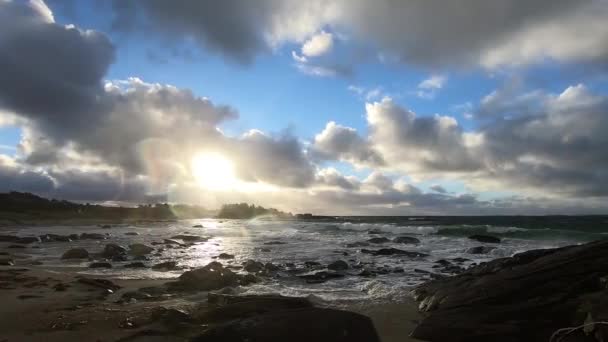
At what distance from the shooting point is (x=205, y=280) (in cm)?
1273

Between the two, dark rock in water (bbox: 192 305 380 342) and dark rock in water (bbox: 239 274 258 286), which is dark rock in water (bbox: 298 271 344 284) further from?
dark rock in water (bbox: 192 305 380 342)

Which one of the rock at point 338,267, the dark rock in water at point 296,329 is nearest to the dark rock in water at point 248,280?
the rock at point 338,267

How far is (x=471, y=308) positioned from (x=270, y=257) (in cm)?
1529

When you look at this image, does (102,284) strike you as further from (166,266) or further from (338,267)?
(338,267)

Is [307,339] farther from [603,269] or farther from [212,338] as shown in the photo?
[603,269]

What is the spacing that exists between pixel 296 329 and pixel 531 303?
4138 mm

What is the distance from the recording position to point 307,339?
6.84 metres

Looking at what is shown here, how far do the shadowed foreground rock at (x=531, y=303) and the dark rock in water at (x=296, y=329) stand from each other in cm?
111

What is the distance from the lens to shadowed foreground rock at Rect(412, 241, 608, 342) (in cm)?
663

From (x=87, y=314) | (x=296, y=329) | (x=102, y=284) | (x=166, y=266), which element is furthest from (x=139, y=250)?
(x=296, y=329)

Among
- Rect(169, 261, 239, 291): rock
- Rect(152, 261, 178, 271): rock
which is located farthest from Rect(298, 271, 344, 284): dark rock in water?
Rect(152, 261, 178, 271): rock

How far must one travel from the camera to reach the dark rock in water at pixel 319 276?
47.6 ft

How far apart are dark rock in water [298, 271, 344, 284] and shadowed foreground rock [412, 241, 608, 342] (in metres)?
5.49

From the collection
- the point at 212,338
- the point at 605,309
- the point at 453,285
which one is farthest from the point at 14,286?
the point at 605,309
